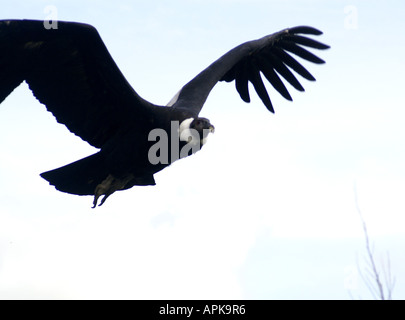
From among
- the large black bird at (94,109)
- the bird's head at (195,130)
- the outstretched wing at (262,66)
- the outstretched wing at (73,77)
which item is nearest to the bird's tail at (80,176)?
the large black bird at (94,109)

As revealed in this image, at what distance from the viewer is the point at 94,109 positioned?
6.61 meters

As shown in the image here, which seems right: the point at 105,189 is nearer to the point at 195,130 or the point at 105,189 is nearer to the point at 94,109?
the point at 94,109

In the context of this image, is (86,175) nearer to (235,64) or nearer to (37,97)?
(37,97)

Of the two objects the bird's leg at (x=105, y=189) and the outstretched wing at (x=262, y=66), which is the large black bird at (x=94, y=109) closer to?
the bird's leg at (x=105, y=189)

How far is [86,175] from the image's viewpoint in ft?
21.8

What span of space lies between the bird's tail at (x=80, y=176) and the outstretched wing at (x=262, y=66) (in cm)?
114

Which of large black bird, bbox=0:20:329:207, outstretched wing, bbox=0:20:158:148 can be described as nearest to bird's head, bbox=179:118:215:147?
large black bird, bbox=0:20:329:207

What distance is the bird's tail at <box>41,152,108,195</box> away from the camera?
661 cm

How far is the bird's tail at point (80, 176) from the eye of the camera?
661cm

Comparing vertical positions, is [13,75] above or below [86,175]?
above

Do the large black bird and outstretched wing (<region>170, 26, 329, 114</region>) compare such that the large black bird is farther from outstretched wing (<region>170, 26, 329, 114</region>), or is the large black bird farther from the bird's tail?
outstretched wing (<region>170, 26, 329, 114</region>)

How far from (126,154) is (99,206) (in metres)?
0.57

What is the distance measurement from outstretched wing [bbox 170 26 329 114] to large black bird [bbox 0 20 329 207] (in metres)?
0.52
